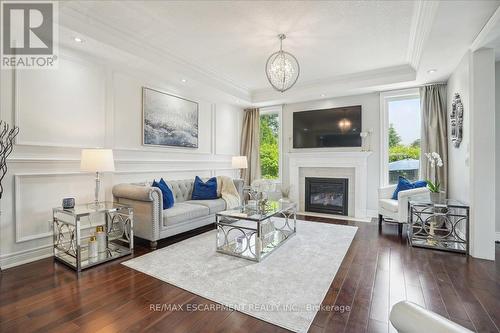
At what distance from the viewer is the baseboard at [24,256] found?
2.63m

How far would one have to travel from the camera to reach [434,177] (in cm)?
438

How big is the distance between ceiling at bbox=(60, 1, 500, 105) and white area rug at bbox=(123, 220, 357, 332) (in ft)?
8.98

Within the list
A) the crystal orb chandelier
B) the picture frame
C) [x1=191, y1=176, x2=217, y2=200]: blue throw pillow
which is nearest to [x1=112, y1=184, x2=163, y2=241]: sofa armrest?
the picture frame

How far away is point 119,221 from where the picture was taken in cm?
341

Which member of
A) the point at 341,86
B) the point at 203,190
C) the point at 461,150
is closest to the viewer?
the point at 461,150

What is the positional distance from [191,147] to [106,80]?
189 cm

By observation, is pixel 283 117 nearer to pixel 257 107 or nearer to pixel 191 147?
pixel 257 107

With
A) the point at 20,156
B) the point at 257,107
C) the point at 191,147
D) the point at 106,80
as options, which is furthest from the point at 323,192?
the point at 20,156

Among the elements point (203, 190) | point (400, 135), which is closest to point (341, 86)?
point (400, 135)

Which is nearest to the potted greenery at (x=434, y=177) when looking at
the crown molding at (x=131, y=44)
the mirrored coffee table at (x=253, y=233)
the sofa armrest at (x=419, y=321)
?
the mirrored coffee table at (x=253, y=233)

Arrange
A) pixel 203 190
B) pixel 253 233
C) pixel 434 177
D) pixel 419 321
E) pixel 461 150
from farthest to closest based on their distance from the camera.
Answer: pixel 203 190, pixel 434 177, pixel 461 150, pixel 253 233, pixel 419 321

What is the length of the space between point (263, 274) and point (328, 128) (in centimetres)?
394

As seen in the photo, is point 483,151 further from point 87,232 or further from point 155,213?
point 87,232

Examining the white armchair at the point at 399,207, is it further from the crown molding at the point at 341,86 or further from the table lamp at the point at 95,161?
the table lamp at the point at 95,161
